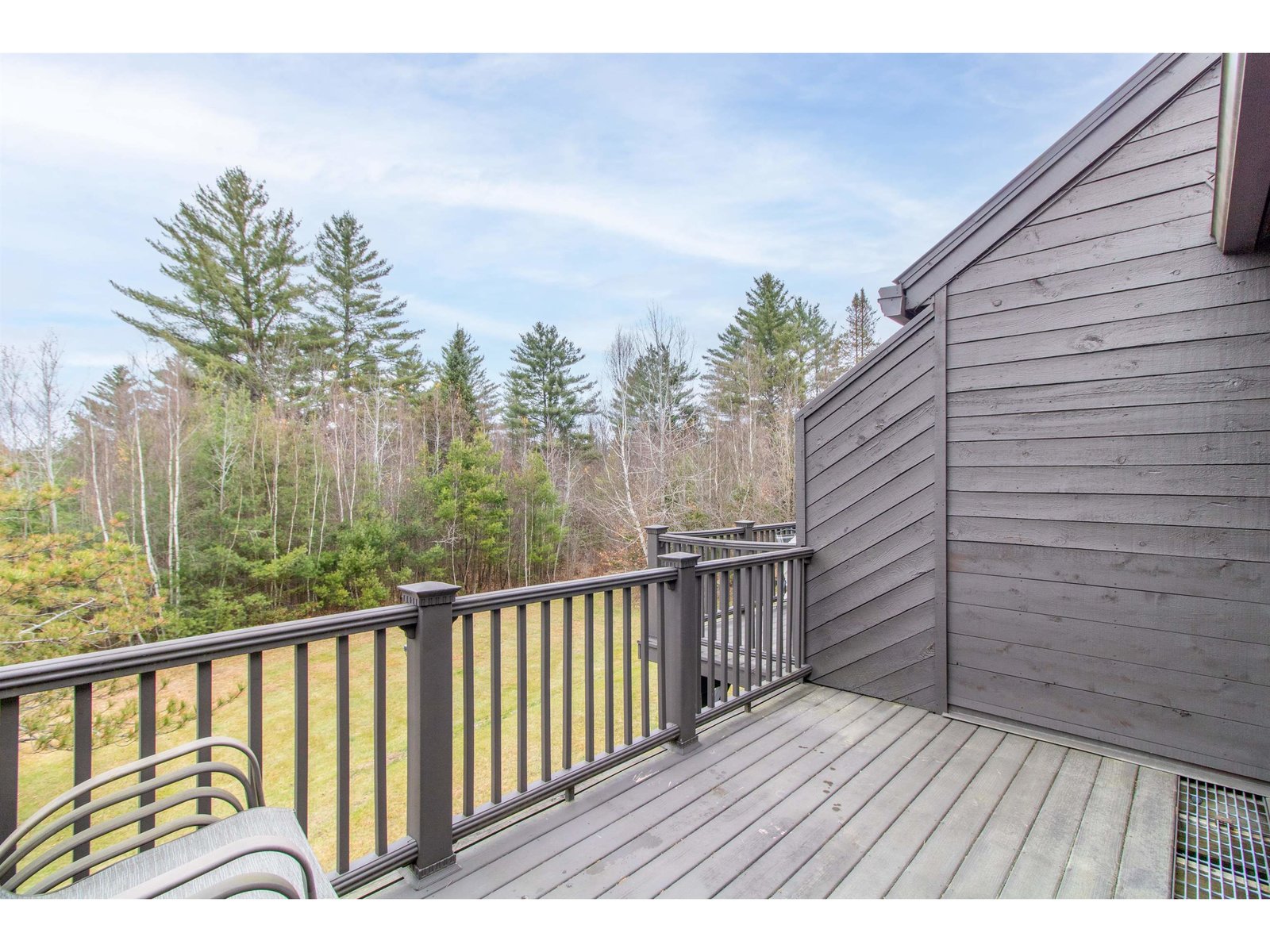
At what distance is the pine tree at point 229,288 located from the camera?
1051 cm

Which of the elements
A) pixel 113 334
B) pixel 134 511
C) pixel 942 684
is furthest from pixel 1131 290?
pixel 113 334

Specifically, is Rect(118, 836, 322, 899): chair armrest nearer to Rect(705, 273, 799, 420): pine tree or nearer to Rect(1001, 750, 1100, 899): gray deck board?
Rect(1001, 750, 1100, 899): gray deck board

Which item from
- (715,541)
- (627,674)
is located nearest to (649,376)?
(715,541)

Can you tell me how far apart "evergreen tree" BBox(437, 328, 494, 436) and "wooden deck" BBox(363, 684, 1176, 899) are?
10.9 metres

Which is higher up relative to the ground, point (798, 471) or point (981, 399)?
point (981, 399)

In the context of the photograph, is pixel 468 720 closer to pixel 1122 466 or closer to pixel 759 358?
pixel 1122 466

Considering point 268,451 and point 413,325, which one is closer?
point 268,451

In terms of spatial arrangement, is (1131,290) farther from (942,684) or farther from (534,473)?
(534,473)

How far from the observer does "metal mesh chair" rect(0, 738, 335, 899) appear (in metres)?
0.94

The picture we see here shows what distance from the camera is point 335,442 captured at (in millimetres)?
10156

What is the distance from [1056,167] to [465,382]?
1320cm

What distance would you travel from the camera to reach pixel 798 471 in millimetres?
3791

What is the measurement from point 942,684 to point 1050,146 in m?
2.92

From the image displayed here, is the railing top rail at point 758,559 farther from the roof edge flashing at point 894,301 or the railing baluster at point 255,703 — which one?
the railing baluster at point 255,703
